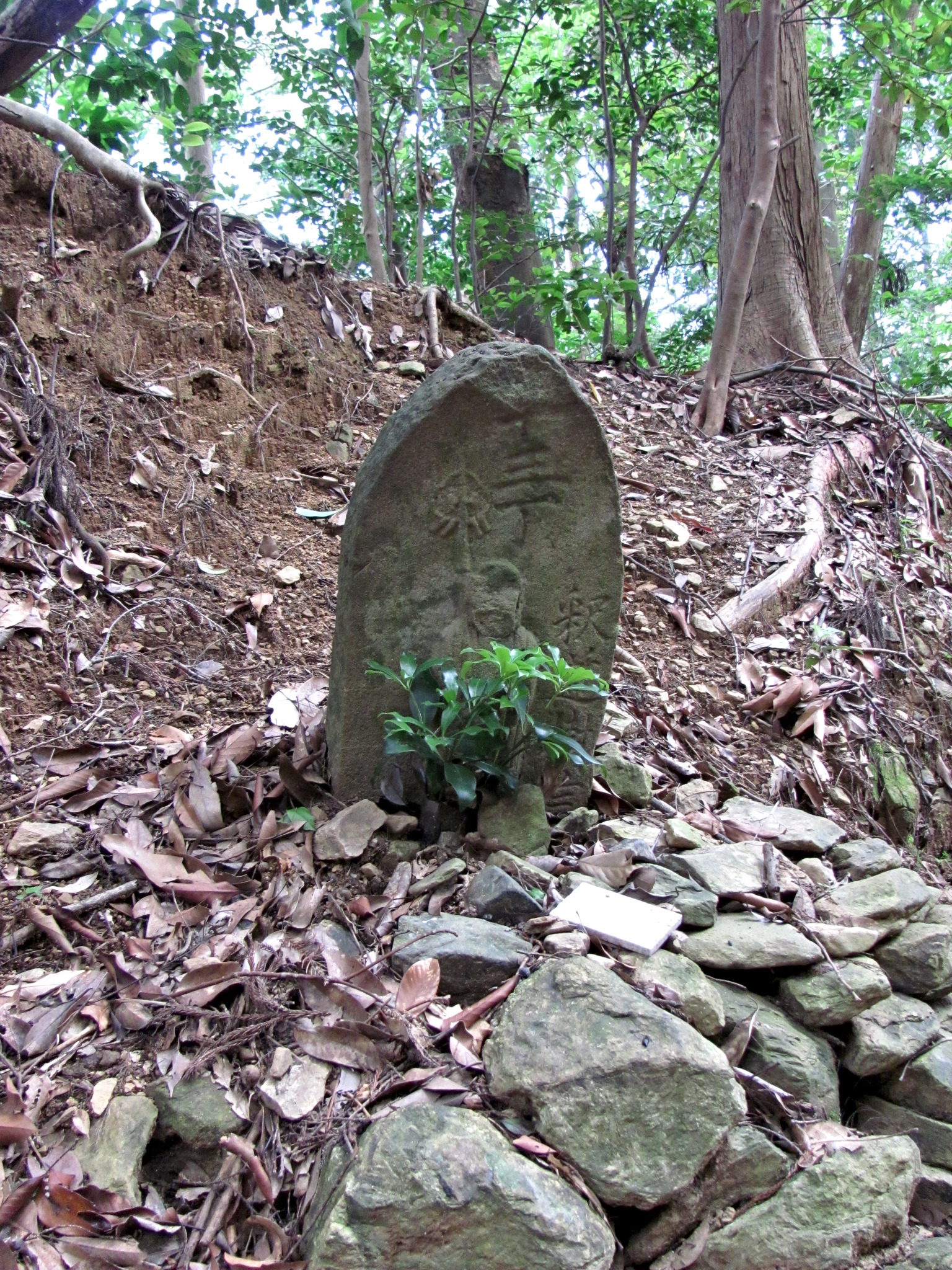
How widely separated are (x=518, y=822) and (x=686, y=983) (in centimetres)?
64

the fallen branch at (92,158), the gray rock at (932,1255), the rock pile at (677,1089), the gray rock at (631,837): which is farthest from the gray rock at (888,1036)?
the fallen branch at (92,158)

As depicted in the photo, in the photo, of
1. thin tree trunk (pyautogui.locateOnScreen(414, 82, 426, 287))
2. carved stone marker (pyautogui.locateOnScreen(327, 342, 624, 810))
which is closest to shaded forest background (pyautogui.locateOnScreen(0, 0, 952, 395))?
thin tree trunk (pyautogui.locateOnScreen(414, 82, 426, 287))

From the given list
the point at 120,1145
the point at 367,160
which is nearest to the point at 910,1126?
the point at 120,1145

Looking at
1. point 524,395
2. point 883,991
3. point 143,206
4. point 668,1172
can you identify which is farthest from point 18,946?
point 143,206

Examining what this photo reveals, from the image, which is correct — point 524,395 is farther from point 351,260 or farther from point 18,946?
point 351,260

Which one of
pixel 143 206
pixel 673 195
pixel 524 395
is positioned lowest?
pixel 524 395

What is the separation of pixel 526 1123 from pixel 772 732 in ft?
7.00

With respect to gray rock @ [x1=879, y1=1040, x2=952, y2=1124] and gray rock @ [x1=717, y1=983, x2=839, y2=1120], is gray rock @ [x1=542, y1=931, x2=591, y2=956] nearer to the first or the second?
gray rock @ [x1=717, y1=983, x2=839, y2=1120]

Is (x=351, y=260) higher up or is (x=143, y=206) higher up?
(x=351, y=260)

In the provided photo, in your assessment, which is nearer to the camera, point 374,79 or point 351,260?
point 374,79

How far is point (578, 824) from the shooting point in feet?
8.57

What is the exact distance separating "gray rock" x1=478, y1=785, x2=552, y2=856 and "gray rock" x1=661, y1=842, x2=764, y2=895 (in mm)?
330

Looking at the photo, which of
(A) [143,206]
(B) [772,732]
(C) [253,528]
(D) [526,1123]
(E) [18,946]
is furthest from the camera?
(A) [143,206]

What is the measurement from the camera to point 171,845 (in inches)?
97.7
